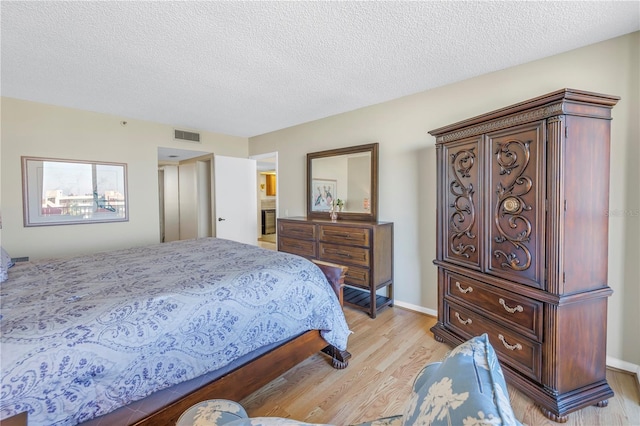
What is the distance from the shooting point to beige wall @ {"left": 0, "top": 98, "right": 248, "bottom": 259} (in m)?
3.06

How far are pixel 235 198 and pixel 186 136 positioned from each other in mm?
1241

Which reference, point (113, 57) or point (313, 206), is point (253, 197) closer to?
point (313, 206)

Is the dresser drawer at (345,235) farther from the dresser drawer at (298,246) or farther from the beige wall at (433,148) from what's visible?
the beige wall at (433,148)

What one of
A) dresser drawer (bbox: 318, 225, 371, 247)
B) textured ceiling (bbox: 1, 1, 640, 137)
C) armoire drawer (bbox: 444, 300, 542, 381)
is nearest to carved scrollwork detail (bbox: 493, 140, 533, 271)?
armoire drawer (bbox: 444, 300, 542, 381)

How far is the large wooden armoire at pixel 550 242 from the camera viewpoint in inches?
63.9

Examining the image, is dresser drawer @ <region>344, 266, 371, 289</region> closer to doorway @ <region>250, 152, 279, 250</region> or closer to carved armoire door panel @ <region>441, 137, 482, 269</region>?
carved armoire door panel @ <region>441, 137, 482, 269</region>

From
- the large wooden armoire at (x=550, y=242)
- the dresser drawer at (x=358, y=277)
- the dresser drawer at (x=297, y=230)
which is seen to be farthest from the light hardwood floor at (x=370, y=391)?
the dresser drawer at (x=297, y=230)

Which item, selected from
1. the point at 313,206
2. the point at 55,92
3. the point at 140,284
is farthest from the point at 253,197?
the point at 140,284

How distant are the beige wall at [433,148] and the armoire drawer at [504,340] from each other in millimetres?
721

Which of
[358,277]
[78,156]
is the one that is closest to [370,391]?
[358,277]

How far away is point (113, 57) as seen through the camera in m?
2.19

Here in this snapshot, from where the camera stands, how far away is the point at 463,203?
87.9 inches

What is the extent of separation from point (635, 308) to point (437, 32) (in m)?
2.40

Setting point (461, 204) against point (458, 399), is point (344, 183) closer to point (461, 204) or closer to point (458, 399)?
point (461, 204)
